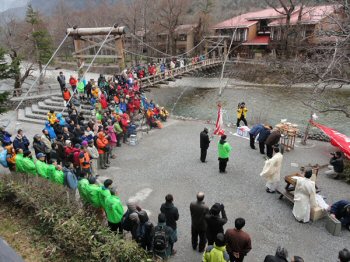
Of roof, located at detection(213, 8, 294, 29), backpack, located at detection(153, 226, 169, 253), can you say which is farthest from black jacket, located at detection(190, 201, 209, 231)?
roof, located at detection(213, 8, 294, 29)

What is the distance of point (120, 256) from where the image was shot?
5367 mm

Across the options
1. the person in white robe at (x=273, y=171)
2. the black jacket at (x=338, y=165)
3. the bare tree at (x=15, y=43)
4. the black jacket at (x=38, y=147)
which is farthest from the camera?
the bare tree at (x=15, y=43)

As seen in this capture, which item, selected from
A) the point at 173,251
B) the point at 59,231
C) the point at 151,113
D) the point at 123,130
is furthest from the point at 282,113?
the point at 59,231

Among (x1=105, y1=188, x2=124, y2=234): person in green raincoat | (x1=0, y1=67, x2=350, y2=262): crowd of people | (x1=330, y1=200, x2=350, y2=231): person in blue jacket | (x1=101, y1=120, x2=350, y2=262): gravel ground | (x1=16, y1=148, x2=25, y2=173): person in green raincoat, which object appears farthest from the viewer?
(x1=16, y1=148, x2=25, y2=173): person in green raincoat

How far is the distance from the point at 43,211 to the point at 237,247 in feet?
13.6

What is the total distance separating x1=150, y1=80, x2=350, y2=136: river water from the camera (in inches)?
801

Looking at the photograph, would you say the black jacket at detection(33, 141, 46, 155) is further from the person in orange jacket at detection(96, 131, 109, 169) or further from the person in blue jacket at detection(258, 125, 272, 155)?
the person in blue jacket at detection(258, 125, 272, 155)

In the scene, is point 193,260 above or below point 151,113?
below

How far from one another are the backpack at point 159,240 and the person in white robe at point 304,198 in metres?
3.85

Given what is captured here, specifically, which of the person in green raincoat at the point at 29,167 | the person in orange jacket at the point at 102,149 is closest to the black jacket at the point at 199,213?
the person in green raincoat at the point at 29,167

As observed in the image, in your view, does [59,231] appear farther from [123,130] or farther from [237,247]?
[123,130]

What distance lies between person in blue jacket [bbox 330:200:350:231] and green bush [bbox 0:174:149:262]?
4.81 meters

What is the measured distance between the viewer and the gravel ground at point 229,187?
6.95 metres

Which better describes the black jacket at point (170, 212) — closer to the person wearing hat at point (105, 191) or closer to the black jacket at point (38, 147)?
the person wearing hat at point (105, 191)
